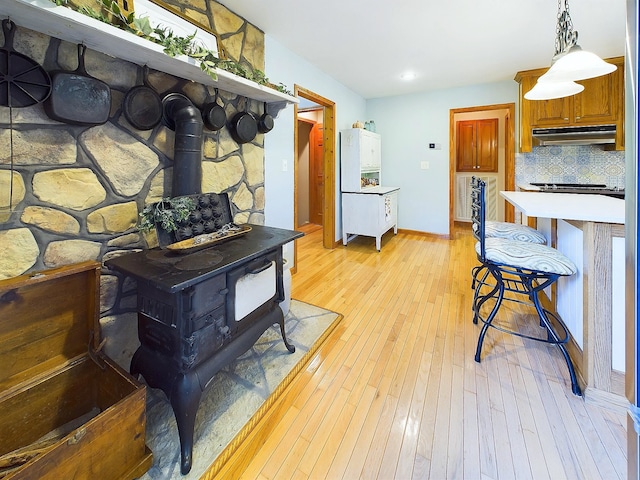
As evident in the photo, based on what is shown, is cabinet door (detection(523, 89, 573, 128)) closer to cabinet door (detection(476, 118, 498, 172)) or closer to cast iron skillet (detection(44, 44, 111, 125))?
cabinet door (detection(476, 118, 498, 172))

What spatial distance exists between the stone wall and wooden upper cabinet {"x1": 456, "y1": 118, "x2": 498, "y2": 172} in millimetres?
5182

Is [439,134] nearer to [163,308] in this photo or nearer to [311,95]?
[311,95]

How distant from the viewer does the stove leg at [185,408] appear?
1.21 meters

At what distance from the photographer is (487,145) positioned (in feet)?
18.7

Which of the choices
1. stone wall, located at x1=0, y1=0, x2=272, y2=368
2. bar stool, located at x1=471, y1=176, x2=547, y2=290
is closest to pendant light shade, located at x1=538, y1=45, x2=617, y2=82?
bar stool, located at x1=471, y1=176, x2=547, y2=290

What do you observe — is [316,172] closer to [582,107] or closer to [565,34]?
[582,107]

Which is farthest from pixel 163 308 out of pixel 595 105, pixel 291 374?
pixel 595 105

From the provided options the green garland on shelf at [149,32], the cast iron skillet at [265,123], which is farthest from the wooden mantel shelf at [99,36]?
the cast iron skillet at [265,123]

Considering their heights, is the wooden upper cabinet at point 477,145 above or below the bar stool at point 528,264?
above

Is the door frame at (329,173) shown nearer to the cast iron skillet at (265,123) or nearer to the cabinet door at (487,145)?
the cast iron skillet at (265,123)

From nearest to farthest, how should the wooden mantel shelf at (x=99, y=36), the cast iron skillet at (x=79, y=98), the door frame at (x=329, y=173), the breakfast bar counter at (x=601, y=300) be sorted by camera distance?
the wooden mantel shelf at (x=99, y=36), the cast iron skillet at (x=79, y=98), the breakfast bar counter at (x=601, y=300), the door frame at (x=329, y=173)

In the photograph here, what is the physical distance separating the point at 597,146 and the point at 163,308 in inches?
214

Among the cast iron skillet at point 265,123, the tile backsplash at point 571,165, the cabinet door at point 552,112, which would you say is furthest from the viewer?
the tile backsplash at point 571,165

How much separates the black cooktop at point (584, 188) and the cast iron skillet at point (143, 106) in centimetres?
433
